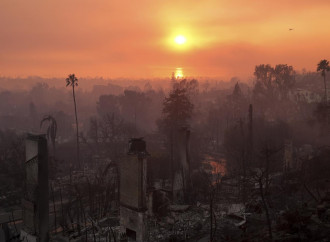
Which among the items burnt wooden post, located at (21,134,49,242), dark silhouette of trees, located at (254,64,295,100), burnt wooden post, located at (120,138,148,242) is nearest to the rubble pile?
burnt wooden post, located at (120,138,148,242)

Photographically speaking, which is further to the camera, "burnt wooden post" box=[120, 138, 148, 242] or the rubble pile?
"burnt wooden post" box=[120, 138, 148, 242]

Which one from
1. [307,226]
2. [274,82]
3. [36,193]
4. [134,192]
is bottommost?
[307,226]

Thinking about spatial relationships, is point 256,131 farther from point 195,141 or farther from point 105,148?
point 105,148

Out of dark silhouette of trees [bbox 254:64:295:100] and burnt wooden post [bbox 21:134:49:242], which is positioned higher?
dark silhouette of trees [bbox 254:64:295:100]

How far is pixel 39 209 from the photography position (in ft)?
39.3

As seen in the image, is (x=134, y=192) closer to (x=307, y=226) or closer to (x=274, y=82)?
(x=307, y=226)

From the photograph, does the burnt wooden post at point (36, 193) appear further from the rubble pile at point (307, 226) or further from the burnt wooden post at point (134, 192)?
the rubble pile at point (307, 226)

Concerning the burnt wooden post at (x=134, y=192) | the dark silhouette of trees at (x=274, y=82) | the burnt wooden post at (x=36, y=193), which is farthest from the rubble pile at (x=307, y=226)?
the dark silhouette of trees at (x=274, y=82)

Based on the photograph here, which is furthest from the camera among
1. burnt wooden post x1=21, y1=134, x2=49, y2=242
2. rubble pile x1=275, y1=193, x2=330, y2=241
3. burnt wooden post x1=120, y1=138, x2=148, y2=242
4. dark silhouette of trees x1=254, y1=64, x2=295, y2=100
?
dark silhouette of trees x1=254, y1=64, x2=295, y2=100

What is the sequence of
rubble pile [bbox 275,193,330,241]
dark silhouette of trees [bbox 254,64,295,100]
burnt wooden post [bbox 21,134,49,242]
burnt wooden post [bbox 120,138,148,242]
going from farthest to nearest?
dark silhouette of trees [bbox 254,64,295,100] < burnt wooden post [bbox 21,134,49,242] < burnt wooden post [bbox 120,138,148,242] < rubble pile [bbox 275,193,330,241]

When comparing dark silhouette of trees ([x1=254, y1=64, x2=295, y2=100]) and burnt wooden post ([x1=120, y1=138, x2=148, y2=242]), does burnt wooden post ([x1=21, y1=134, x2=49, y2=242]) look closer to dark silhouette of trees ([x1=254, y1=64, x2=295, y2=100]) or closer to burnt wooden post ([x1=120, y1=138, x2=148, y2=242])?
burnt wooden post ([x1=120, y1=138, x2=148, y2=242])

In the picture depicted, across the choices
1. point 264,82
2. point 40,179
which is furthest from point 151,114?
point 40,179

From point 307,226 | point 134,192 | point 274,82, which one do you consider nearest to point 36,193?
point 134,192

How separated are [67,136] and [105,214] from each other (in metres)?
38.9
